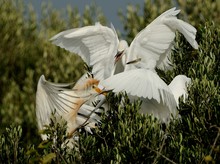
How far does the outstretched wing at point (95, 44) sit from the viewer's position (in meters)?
16.6

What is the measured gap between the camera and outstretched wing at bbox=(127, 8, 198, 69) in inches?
634

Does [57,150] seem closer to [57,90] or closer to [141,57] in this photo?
[57,90]

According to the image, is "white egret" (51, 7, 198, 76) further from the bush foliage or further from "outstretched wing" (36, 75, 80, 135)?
"outstretched wing" (36, 75, 80, 135)

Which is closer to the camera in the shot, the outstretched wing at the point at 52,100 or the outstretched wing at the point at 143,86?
the outstretched wing at the point at 143,86

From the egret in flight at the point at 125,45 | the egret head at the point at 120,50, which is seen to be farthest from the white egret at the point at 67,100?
the egret head at the point at 120,50

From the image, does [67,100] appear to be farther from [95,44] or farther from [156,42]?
[95,44]

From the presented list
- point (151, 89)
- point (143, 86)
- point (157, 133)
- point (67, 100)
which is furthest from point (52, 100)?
point (157, 133)

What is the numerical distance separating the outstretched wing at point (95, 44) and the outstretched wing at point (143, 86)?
4.79 metres

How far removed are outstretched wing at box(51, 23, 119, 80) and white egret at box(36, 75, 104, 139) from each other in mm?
4069

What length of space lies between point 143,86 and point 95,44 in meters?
6.42

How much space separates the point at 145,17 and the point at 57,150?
14357 millimetres

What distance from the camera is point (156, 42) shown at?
16.9 m

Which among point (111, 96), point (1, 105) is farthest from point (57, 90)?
point (1, 105)

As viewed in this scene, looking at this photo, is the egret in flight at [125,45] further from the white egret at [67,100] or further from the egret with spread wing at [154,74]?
the white egret at [67,100]
